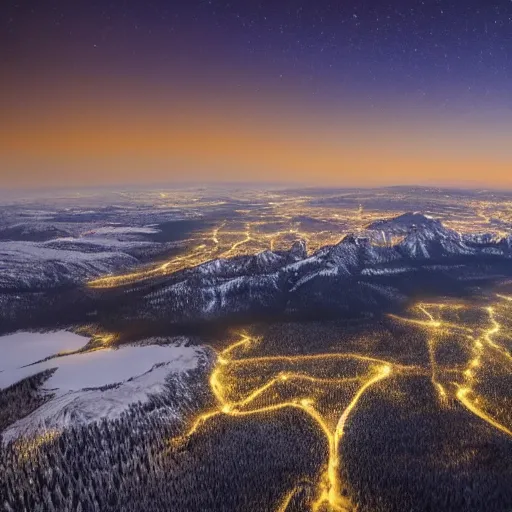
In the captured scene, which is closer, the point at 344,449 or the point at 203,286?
the point at 344,449

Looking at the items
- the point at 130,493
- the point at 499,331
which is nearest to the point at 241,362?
the point at 130,493

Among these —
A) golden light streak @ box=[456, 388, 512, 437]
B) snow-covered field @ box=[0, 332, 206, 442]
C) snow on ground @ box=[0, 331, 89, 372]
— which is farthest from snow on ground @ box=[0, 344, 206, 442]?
golden light streak @ box=[456, 388, 512, 437]

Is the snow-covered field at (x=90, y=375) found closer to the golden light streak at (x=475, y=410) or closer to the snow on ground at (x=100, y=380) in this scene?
the snow on ground at (x=100, y=380)

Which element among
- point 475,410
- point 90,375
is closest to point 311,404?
point 475,410

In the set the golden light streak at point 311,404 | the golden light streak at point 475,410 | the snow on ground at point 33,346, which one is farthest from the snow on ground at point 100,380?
the golden light streak at point 475,410

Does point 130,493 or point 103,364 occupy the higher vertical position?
point 103,364

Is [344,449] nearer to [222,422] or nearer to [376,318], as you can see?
[222,422]
